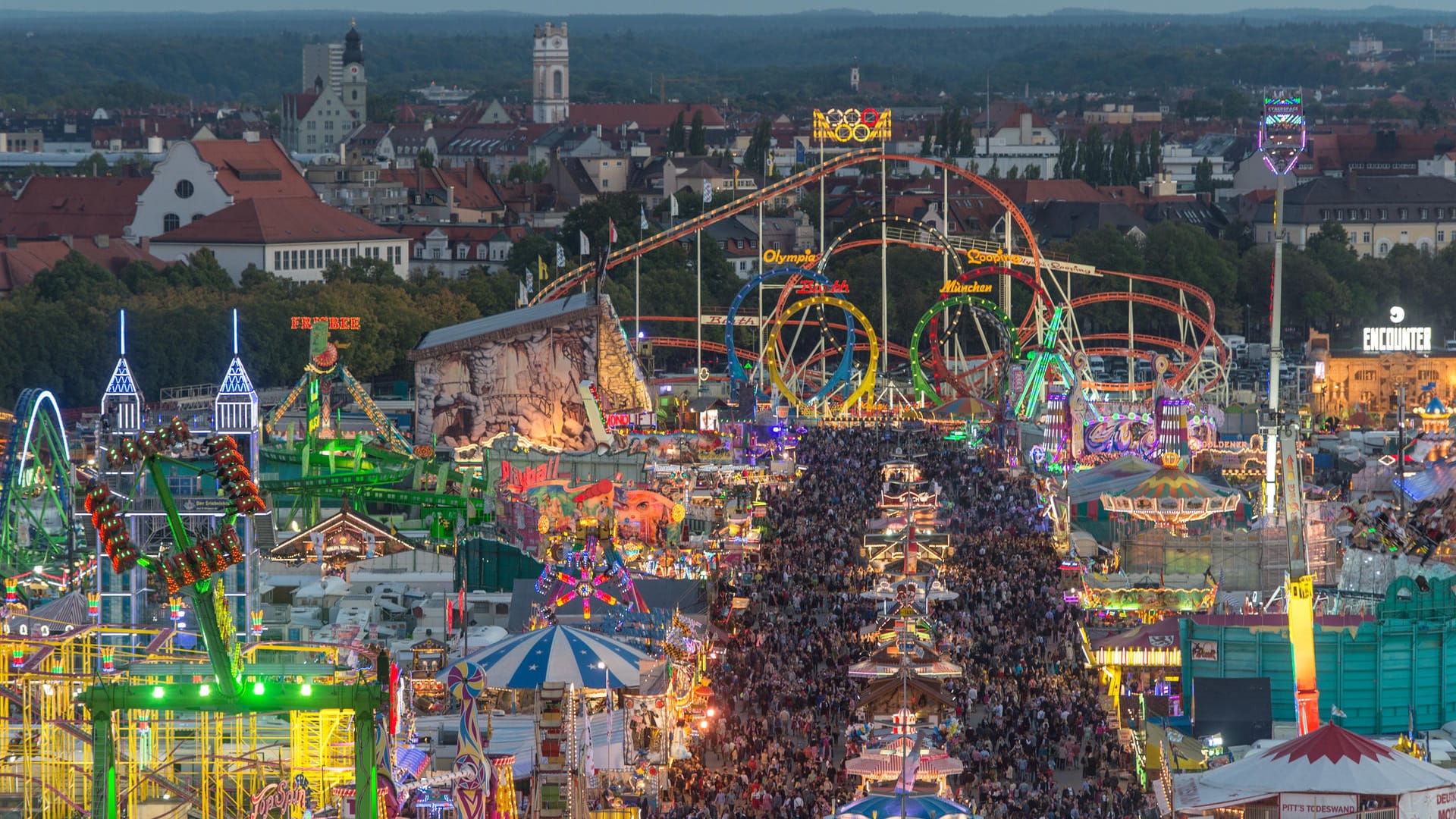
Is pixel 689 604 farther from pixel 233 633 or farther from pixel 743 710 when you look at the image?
pixel 233 633

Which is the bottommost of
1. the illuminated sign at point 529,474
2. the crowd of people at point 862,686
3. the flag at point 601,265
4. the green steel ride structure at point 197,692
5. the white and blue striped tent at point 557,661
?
the crowd of people at point 862,686

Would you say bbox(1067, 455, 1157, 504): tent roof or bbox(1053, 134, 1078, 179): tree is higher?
bbox(1053, 134, 1078, 179): tree

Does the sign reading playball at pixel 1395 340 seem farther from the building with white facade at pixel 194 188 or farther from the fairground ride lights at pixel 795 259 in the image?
the building with white facade at pixel 194 188

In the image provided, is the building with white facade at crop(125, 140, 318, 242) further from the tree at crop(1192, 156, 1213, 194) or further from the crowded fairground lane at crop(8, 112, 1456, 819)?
the tree at crop(1192, 156, 1213, 194)

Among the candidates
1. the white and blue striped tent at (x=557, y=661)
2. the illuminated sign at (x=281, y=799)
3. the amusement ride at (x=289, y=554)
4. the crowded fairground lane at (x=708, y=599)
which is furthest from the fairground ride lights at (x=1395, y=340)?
the illuminated sign at (x=281, y=799)

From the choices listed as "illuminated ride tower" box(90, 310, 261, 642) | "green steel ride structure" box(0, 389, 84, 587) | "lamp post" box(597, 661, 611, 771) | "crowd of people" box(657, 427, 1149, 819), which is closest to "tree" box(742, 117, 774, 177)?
"crowd of people" box(657, 427, 1149, 819)
